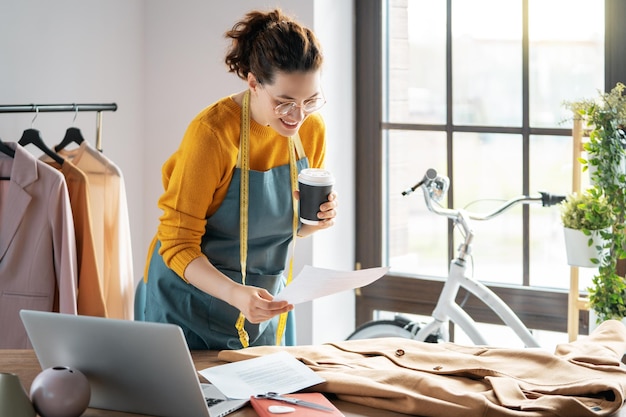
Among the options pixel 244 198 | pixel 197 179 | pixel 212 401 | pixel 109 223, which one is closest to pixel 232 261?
pixel 244 198

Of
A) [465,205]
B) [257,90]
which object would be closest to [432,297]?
[465,205]

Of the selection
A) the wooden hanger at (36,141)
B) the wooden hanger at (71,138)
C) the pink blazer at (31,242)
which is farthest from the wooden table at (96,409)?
the wooden hanger at (71,138)

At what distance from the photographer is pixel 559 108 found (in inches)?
135

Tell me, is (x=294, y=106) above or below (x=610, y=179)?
above

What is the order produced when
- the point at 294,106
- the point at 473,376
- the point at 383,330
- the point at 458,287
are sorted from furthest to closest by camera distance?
the point at 383,330, the point at 458,287, the point at 294,106, the point at 473,376

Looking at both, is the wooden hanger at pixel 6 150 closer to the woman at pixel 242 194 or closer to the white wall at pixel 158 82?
the white wall at pixel 158 82

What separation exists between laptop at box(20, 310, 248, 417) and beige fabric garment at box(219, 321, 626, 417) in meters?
0.26

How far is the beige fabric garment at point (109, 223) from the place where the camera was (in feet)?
10.2

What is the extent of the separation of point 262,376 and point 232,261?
0.61 metres

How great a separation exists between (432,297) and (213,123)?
1.64 m

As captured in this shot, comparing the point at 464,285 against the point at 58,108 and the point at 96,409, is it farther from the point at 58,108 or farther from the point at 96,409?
the point at 96,409

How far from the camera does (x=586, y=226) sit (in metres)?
2.98

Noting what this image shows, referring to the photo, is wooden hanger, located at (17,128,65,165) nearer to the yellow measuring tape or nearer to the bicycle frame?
the yellow measuring tape

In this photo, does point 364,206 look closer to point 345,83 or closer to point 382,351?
point 345,83
